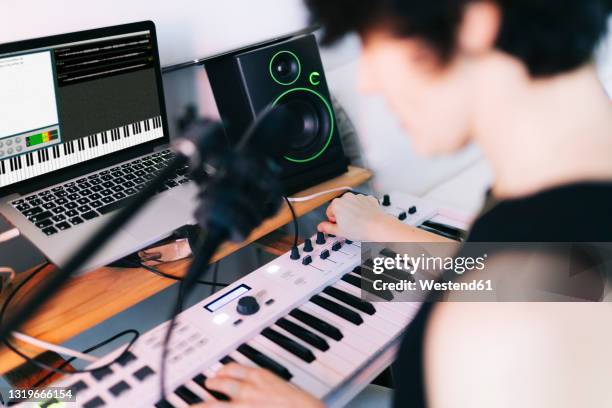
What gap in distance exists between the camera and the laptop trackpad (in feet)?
3.00

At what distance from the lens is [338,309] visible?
882 mm

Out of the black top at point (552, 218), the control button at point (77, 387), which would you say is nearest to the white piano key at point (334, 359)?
the black top at point (552, 218)

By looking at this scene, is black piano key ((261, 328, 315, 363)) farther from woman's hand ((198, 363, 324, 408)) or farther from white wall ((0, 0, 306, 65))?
white wall ((0, 0, 306, 65))

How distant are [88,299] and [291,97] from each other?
59 centimetres

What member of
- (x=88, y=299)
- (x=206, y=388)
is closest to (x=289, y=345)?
(x=206, y=388)

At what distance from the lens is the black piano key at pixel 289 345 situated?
80cm

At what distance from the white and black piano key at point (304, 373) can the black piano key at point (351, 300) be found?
0.15m

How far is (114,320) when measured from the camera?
1.37m

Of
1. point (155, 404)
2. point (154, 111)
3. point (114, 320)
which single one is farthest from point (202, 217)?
point (114, 320)

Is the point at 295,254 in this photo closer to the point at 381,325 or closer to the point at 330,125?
the point at 381,325

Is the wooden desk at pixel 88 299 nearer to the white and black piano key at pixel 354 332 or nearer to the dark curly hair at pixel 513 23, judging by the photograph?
the white and black piano key at pixel 354 332

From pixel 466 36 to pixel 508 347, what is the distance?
302 millimetres

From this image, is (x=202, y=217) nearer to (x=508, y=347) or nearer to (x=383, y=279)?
(x=508, y=347)

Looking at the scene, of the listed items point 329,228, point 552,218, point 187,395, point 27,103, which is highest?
point 27,103
